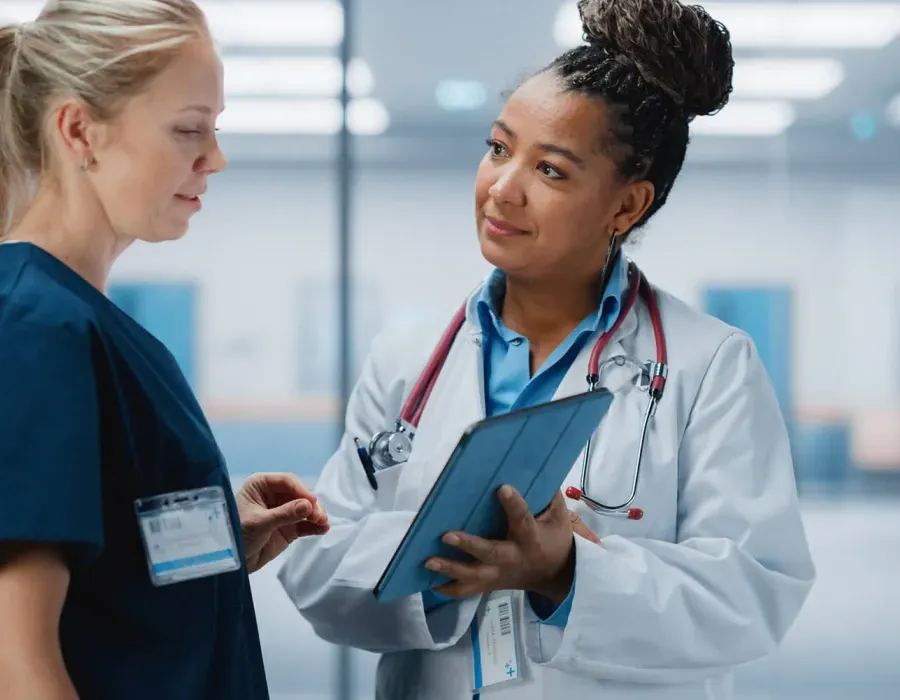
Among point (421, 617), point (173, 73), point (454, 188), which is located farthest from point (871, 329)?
point (173, 73)

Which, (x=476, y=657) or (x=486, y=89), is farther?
(x=486, y=89)

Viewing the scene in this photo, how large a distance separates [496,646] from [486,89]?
2.09 meters

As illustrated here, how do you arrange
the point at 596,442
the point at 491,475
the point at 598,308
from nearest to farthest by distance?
1. the point at 491,475
2. the point at 596,442
3. the point at 598,308

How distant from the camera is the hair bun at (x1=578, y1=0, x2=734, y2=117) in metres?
1.33

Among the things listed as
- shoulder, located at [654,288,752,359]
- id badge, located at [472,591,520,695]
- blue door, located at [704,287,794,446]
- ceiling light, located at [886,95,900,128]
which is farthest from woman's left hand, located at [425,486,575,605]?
ceiling light, located at [886,95,900,128]

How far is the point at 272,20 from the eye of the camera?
9.53ft

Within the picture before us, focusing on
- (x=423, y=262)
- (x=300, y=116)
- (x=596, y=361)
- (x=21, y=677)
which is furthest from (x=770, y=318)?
(x=21, y=677)

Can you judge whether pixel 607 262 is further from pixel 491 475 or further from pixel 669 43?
pixel 491 475

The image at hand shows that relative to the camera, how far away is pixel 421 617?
1.23m

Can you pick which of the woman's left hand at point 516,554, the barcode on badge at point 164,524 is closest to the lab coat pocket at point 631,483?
the woman's left hand at point 516,554

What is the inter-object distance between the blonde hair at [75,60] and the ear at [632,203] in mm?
674

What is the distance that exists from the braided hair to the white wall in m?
1.54

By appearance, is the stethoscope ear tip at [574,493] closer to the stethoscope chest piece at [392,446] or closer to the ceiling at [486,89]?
Answer: the stethoscope chest piece at [392,446]

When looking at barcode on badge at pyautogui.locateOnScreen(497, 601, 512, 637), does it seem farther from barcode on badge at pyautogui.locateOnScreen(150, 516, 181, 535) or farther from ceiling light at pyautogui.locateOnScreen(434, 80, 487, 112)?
ceiling light at pyautogui.locateOnScreen(434, 80, 487, 112)
